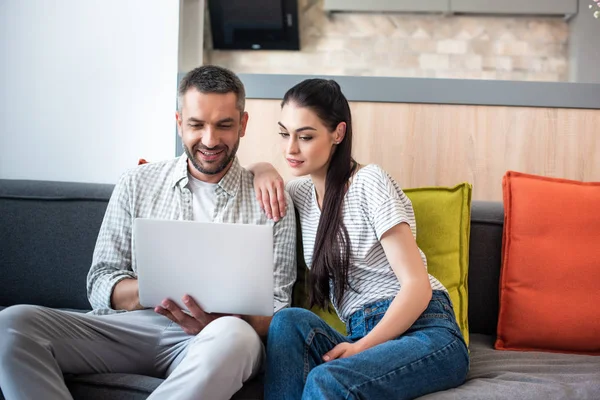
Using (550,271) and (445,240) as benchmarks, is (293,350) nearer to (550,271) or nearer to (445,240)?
(445,240)

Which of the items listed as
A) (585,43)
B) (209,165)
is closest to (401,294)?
(209,165)

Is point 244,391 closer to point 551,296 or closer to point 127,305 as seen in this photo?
point 127,305

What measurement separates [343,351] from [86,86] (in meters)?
1.42

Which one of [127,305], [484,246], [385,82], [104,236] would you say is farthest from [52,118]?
[484,246]

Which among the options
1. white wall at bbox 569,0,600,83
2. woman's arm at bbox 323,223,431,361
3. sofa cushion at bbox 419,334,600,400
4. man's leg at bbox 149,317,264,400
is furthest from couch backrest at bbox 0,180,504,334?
white wall at bbox 569,0,600,83

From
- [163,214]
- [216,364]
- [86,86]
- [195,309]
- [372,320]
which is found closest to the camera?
[216,364]

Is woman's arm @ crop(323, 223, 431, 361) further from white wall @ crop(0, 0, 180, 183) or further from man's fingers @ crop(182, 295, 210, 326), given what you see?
white wall @ crop(0, 0, 180, 183)

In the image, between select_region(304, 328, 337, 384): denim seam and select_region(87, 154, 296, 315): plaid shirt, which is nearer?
select_region(304, 328, 337, 384): denim seam

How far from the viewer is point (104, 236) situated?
1.70 meters

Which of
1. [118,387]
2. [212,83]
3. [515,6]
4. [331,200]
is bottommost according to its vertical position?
[118,387]

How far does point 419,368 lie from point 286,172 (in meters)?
1.00

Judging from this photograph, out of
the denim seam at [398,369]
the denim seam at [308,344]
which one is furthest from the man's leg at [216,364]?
the denim seam at [398,369]

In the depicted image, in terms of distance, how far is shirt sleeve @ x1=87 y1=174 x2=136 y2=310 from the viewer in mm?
1639

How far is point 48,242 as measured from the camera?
6.53 ft
